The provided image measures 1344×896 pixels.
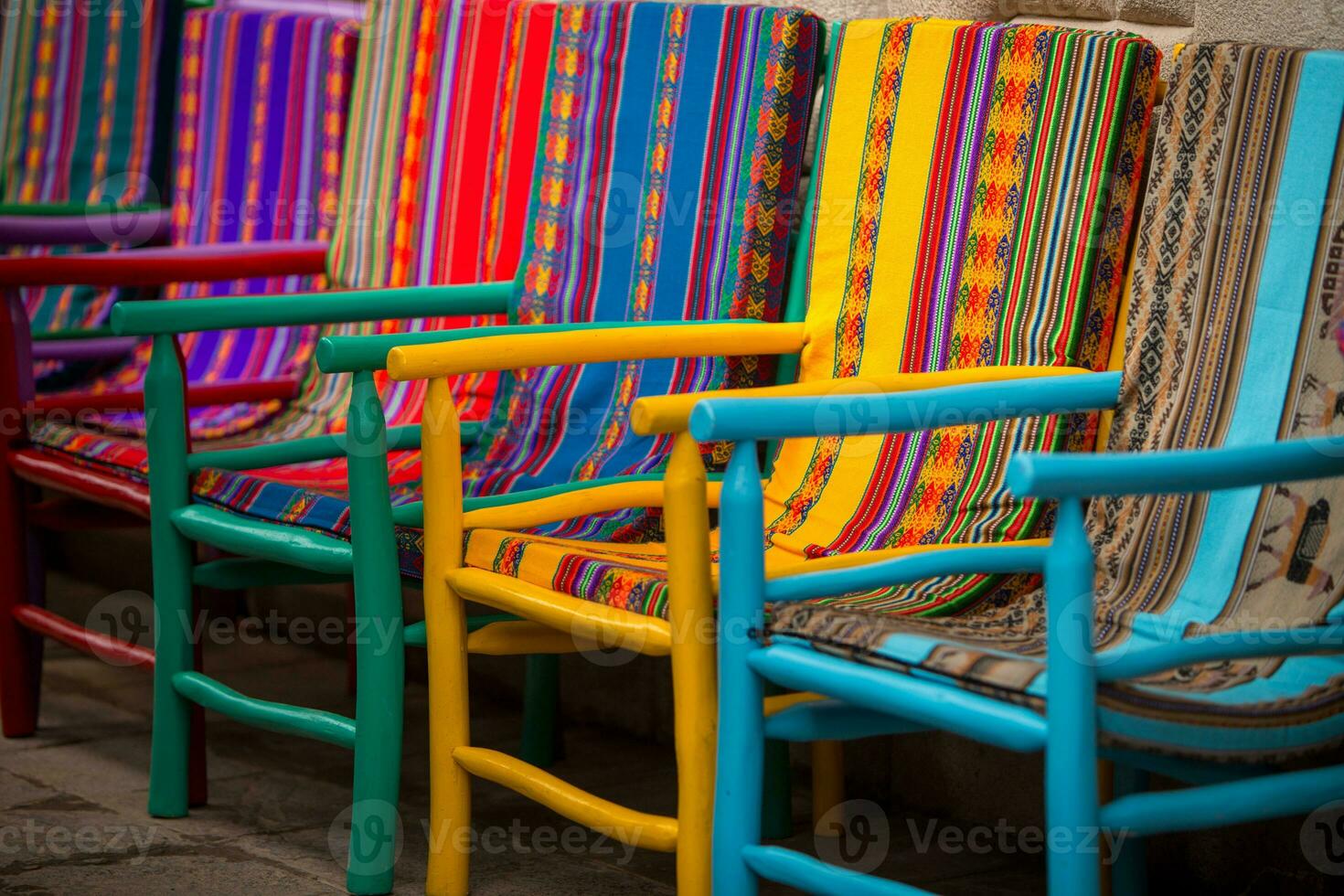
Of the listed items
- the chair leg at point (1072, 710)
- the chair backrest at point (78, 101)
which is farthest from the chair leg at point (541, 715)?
the chair backrest at point (78, 101)

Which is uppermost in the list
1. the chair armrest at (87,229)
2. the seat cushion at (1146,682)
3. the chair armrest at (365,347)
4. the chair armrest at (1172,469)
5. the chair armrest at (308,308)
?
the chair armrest at (87,229)

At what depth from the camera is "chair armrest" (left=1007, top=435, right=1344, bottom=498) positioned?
4.32 ft

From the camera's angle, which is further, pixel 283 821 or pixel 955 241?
pixel 283 821

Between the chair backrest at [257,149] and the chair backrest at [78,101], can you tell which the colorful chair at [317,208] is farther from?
the chair backrest at [78,101]

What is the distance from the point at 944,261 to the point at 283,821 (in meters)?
1.18

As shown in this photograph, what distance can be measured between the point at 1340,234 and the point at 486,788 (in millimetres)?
1454

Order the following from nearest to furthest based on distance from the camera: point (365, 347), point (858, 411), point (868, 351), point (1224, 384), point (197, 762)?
point (858, 411)
point (1224, 384)
point (365, 347)
point (868, 351)
point (197, 762)

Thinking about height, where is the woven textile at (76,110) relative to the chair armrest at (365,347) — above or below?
above

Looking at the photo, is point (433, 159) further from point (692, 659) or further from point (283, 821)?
point (692, 659)

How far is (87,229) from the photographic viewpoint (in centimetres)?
338

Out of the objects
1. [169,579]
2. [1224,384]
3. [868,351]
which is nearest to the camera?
[1224,384]

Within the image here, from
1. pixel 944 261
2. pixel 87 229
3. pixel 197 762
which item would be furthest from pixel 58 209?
pixel 944 261

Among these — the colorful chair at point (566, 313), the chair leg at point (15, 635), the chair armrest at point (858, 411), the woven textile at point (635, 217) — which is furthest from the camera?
the chair leg at point (15, 635)

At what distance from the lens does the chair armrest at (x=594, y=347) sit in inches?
76.9
